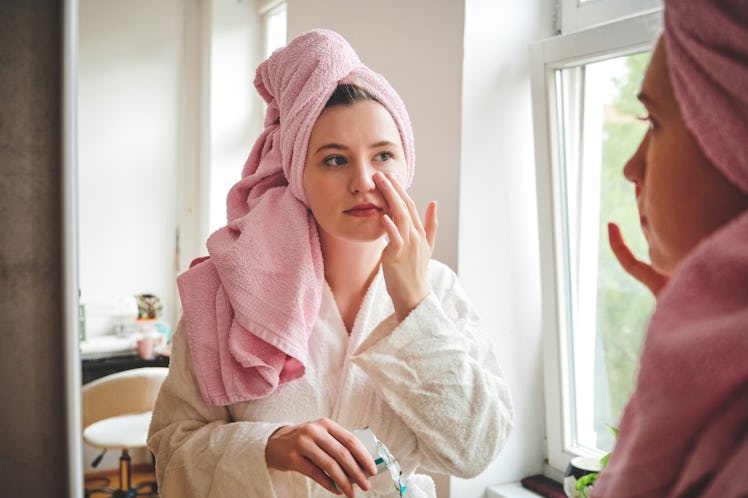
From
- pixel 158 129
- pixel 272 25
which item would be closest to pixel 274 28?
pixel 272 25

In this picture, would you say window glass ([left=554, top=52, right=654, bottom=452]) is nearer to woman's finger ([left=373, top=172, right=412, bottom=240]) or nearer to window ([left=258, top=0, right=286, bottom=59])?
woman's finger ([left=373, top=172, right=412, bottom=240])

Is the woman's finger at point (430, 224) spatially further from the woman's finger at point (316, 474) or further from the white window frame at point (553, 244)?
the white window frame at point (553, 244)

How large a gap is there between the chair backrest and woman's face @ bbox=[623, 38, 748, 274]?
2.55 m

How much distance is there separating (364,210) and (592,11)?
90cm

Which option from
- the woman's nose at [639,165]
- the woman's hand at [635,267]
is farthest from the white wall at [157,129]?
the woman's nose at [639,165]

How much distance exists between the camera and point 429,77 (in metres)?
1.66

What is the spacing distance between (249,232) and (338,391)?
0.98ft

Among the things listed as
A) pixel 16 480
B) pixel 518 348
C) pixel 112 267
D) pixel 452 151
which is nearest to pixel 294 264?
pixel 16 480

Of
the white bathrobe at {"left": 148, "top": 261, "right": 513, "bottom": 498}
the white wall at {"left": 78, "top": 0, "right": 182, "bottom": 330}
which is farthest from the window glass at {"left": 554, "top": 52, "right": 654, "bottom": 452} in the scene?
the white wall at {"left": 78, "top": 0, "right": 182, "bottom": 330}

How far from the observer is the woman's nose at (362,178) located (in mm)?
958

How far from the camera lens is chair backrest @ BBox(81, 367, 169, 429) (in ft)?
8.94

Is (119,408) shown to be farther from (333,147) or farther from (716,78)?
(716,78)

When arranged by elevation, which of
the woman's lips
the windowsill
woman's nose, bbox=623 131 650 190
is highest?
woman's nose, bbox=623 131 650 190

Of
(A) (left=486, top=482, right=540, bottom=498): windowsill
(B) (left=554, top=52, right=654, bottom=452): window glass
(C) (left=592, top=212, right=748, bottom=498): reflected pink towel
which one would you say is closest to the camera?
(C) (left=592, top=212, right=748, bottom=498): reflected pink towel
